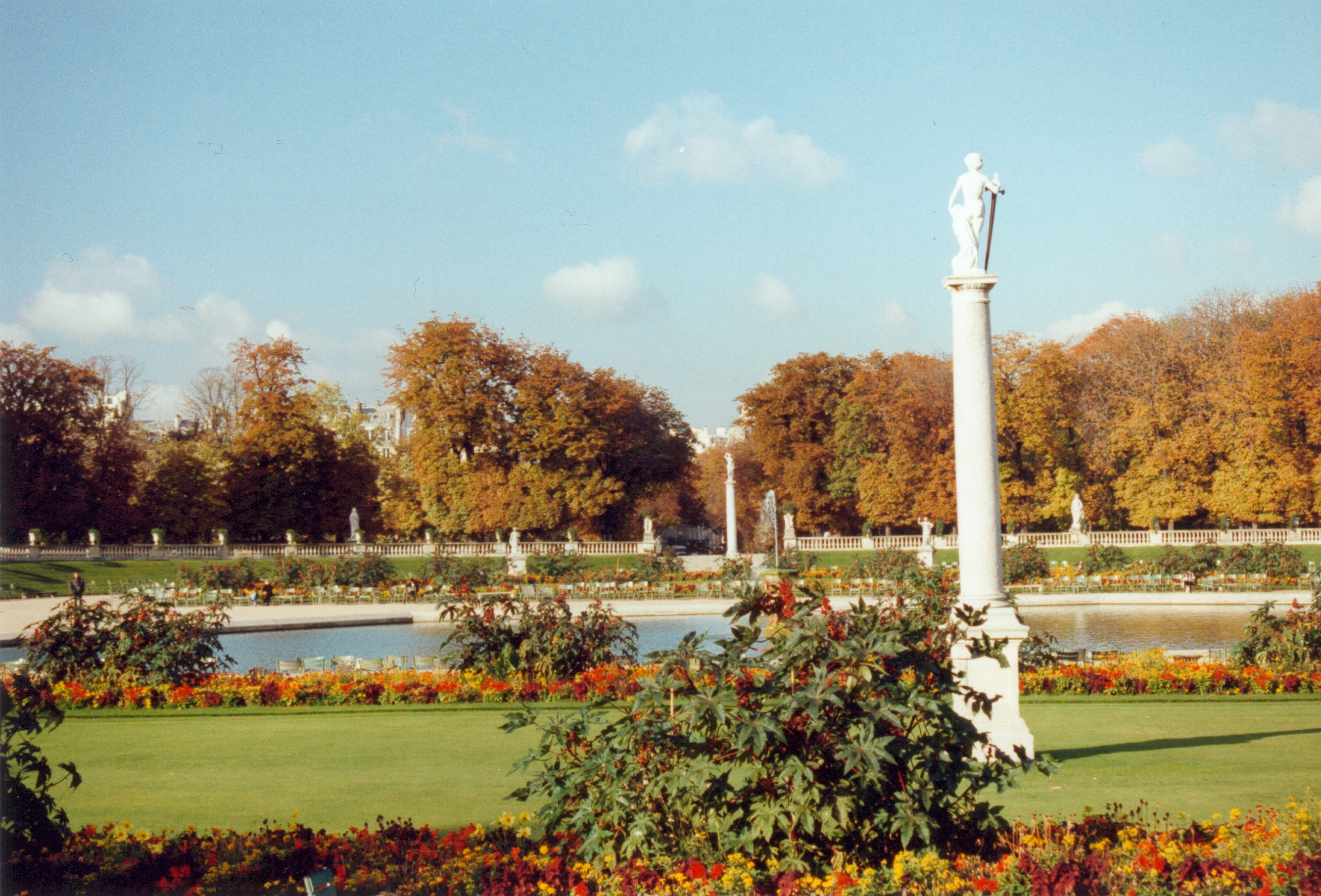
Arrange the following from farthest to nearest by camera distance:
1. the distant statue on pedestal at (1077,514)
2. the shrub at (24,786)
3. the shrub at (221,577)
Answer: the distant statue on pedestal at (1077,514) < the shrub at (221,577) < the shrub at (24,786)

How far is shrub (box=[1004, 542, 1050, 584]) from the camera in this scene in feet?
94.1

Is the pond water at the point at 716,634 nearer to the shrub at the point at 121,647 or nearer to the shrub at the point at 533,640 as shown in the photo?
the shrub at the point at 121,647

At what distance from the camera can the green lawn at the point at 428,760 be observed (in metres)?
7.08

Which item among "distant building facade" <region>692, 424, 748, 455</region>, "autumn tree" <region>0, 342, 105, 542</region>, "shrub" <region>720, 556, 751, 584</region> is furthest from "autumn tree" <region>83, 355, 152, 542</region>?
"distant building facade" <region>692, 424, 748, 455</region>

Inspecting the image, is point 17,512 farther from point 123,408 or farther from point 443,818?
point 443,818

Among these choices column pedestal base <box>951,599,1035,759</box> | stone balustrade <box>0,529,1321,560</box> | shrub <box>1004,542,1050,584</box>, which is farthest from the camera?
stone balustrade <box>0,529,1321,560</box>

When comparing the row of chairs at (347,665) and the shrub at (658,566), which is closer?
the row of chairs at (347,665)

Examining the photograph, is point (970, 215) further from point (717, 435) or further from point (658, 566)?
point (717, 435)

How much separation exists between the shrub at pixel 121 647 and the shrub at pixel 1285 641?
466 inches

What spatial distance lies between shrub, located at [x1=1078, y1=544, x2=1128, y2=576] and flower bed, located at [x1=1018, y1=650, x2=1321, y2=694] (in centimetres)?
1810

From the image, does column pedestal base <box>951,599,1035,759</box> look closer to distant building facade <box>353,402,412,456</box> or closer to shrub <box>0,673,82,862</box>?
shrub <box>0,673,82,862</box>

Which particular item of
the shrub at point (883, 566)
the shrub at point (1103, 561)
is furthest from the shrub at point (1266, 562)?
the shrub at point (883, 566)

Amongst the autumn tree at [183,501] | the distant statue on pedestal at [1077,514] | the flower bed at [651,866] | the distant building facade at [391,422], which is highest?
the distant building facade at [391,422]

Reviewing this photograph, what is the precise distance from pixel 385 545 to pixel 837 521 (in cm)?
1850
